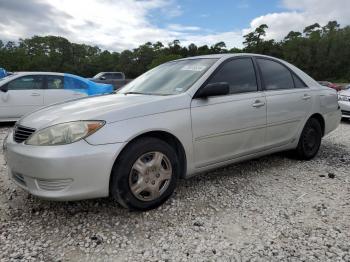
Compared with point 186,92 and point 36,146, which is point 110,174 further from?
point 186,92

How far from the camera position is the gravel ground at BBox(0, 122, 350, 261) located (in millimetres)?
2539

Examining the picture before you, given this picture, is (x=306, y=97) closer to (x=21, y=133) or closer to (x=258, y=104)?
(x=258, y=104)

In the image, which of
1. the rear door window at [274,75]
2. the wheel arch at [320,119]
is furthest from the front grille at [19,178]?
the wheel arch at [320,119]

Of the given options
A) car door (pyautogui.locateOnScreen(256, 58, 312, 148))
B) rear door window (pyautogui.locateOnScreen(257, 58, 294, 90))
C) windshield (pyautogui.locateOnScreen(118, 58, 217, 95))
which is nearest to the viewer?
windshield (pyautogui.locateOnScreen(118, 58, 217, 95))

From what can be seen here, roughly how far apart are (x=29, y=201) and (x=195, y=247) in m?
1.79

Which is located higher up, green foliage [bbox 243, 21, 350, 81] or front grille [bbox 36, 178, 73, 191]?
green foliage [bbox 243, 21, 350, 81]

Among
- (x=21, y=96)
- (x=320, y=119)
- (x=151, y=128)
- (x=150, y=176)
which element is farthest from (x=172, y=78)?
(x=21, y=96)

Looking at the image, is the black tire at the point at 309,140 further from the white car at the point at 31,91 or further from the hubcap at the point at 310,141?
the white car at the point at 31,91

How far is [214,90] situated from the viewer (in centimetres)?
339

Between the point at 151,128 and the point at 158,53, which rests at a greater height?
the point at 158,53

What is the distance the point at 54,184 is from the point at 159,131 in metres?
1.01

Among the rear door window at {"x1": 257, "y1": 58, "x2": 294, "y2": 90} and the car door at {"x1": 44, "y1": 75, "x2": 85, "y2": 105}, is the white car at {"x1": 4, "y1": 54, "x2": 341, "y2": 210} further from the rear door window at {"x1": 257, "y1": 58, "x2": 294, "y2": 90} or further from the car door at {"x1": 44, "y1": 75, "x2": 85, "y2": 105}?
the car door at {"x1": 44, "y1": 75, "x2": 85, "y2": 105}

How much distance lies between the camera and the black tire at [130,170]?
9.46 ft

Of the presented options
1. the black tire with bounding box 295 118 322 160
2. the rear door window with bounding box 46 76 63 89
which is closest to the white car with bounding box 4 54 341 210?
the black tire with bounding box 295 118 322 160
